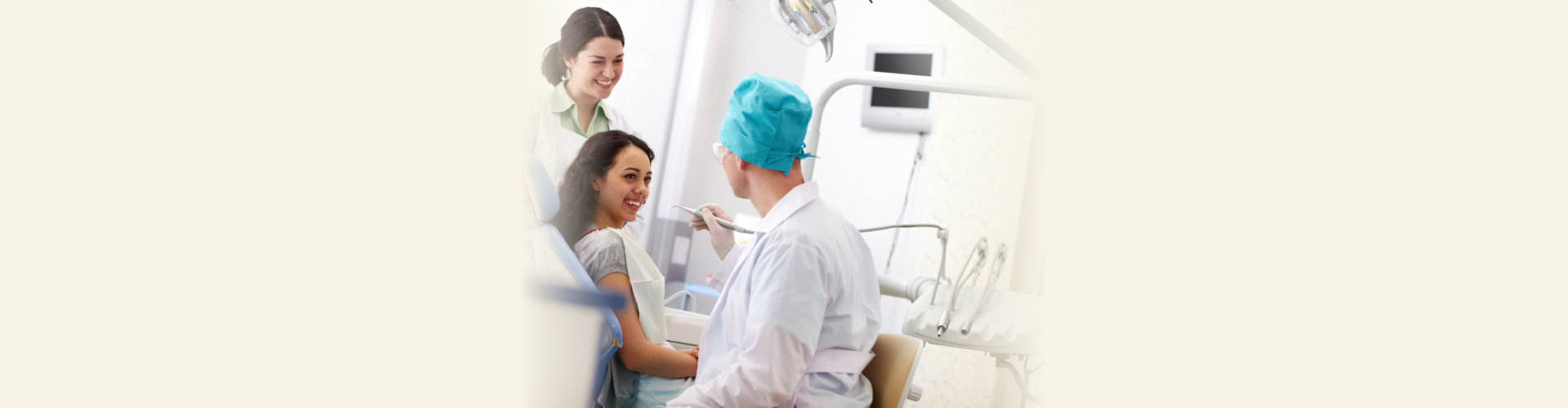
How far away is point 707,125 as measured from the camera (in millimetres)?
3102

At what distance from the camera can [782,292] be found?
3.40 ft

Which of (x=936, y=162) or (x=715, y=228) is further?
(x=936, y=162)

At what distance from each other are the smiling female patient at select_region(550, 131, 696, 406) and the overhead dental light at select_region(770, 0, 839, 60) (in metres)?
0.29

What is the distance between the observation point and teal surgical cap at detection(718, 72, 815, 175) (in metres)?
1.12

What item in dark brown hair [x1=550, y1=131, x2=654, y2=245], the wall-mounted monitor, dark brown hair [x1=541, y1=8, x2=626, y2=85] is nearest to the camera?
dark brown hair [x1=550, y1=131, x2=654, y2=245]

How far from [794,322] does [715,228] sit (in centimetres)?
53

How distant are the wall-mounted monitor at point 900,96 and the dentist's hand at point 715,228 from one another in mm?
1493

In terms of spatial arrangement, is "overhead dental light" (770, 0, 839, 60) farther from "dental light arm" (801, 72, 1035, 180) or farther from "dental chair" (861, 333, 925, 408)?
"dental chair" (861, 333, 925, 408)

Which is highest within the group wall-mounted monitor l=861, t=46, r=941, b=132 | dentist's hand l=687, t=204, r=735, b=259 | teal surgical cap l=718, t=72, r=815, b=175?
wall-mounted monitor l=861, t=46, r=941, b=132

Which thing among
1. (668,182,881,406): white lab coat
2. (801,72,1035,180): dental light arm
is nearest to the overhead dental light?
(801,72,1035,180): dental light arm

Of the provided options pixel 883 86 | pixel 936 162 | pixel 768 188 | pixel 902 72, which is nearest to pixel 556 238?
pixel 768 188

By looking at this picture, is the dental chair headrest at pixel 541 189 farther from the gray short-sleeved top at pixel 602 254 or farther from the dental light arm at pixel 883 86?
the dental light arm at pixel 883 86

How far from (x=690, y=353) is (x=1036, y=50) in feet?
Result: 3.15

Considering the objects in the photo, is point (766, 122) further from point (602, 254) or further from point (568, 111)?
point (568, 111)
